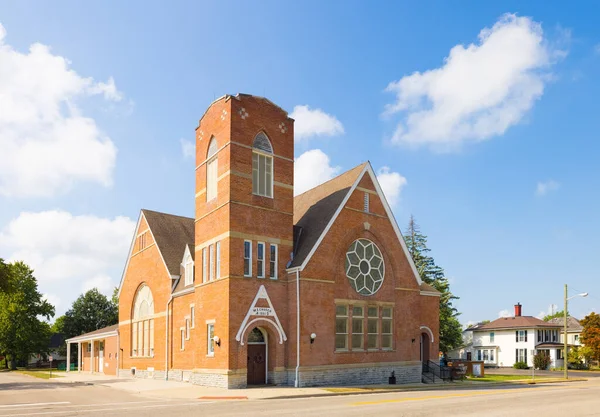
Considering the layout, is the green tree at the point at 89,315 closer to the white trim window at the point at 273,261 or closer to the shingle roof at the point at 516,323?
the shingle roof at the point at 516,323

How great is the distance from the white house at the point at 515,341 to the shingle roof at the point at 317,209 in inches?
1550

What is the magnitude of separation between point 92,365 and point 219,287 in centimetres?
2755

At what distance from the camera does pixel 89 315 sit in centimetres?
8300

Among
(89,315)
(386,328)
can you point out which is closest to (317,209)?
(386,328)

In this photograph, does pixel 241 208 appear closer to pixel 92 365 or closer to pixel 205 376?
→ pixel 205 376

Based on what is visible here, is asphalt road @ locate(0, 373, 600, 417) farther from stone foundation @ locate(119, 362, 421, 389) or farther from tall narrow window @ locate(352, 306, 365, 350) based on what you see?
tall narrow window @ locate(352, 306, 365, 350)

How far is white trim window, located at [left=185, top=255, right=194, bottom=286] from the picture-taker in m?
35.3

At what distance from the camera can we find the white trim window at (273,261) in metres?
31.0

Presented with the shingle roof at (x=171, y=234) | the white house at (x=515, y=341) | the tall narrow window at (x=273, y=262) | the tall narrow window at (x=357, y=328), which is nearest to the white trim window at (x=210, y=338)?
the tall narrow window at (x=273, y=262)

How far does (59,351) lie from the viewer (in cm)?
8831

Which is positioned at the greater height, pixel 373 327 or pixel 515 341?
pixel 373 327

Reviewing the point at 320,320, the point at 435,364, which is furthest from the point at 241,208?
the point at 435,364

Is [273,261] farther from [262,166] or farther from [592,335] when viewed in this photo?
[592,335]

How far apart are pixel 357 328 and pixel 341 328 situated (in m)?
1.30
